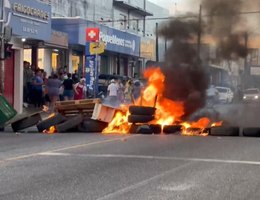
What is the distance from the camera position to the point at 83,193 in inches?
296

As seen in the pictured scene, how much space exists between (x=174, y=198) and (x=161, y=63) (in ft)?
41.4

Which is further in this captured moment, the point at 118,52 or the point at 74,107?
the point at 118,52

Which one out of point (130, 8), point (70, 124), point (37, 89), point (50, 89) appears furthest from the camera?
point (130, 8)

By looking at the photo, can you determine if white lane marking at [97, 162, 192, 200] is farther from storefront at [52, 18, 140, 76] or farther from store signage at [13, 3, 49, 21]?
storefront at [52, 18, 140, 76]

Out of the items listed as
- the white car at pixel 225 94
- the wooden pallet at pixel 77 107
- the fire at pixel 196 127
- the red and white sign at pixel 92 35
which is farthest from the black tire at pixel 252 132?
the white car at pixel 225 94

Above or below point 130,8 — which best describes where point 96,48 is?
below

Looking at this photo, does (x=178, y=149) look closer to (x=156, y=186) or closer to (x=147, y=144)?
(x=147, y=144)

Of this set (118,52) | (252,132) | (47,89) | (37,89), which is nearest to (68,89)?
(47,89)

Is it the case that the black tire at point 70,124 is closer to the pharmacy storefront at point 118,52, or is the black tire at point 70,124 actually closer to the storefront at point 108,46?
the storefront at point 108,46

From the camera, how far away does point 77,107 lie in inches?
682

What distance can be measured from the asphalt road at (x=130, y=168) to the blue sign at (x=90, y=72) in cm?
1350

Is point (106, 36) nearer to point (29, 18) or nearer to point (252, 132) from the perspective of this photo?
point (29, 18)

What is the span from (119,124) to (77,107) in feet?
4.80

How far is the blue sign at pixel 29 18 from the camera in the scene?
22531mm
